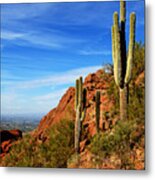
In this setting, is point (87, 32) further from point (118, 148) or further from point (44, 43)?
point (118, 148)

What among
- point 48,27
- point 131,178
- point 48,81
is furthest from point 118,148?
point 48,27

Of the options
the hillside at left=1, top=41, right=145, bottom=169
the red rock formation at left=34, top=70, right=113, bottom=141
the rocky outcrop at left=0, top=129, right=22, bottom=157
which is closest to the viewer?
the hillside at left=1, top=41, right=145, bottom=169

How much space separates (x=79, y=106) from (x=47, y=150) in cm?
50

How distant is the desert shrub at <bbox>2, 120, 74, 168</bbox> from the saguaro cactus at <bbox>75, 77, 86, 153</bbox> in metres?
0.05

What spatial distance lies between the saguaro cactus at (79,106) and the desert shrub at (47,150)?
0.16 ft

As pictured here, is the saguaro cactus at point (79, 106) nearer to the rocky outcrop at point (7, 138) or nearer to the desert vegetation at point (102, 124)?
the desert vegetation at point (102, 124)

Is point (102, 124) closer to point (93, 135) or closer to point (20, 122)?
point (93, 135)

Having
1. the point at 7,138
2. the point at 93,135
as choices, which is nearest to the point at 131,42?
the point at 93,135

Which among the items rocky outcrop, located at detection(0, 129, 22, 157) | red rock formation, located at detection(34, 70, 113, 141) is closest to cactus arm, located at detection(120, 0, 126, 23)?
red rock formation, located at detection(34, 70, 113, 141)

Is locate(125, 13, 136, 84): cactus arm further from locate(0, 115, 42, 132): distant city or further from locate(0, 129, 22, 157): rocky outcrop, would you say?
locate(0, 129, 22, 157): rocky outcrop

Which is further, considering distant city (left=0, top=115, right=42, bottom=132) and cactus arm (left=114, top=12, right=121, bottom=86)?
distant city (left=0, top=115, right=42, bottom=132)

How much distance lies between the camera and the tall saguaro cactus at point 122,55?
6.05 meters

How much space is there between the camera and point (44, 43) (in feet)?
20.6

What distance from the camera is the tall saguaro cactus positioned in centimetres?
605
